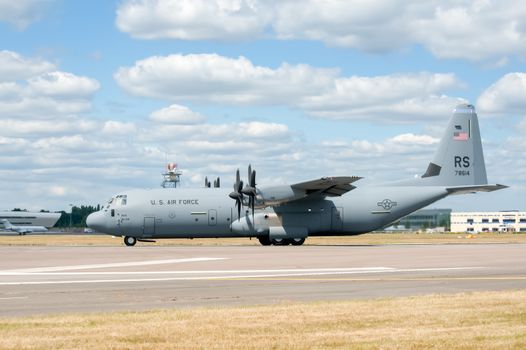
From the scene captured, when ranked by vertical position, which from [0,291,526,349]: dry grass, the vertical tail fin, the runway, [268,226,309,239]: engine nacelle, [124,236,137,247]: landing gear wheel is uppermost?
the vertical tail fin

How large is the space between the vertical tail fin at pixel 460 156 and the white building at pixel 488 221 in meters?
130

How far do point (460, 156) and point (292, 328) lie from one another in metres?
42.2

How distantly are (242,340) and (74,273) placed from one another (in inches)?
577

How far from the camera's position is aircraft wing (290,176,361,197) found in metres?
45.1

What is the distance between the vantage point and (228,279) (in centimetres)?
2144

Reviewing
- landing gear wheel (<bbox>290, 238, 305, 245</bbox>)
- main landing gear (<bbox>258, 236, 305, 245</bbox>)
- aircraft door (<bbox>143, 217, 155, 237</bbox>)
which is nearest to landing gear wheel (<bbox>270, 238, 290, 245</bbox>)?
main landing gear (<bbox>258, 236, 305, 245</bbox>)

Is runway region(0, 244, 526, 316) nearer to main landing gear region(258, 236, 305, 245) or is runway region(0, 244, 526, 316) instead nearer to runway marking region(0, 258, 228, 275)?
runway marking region(0, 258, 228, 275)

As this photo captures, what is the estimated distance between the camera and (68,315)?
13.1m

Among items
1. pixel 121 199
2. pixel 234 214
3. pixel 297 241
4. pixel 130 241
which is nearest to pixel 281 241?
pixel 297 241

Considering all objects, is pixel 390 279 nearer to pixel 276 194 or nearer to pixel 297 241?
pixel 276 194

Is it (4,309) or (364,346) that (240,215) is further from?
(364,346)

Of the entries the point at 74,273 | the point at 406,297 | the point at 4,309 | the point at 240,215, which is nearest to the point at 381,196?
the point at 240,215

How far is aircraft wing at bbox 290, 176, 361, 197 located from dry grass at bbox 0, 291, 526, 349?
1199 inches

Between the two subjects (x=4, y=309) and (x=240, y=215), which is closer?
(x=4, y=309)
